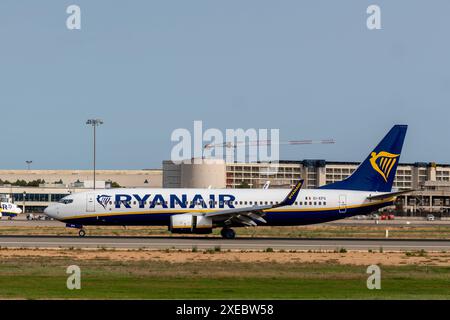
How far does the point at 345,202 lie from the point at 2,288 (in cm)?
4199

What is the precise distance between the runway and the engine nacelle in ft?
2.79

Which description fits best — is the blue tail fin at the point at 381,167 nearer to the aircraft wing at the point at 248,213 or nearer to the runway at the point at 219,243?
the aircraft wing at the point at 248,213

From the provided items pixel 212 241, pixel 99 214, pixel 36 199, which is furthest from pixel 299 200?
pixel 36 199

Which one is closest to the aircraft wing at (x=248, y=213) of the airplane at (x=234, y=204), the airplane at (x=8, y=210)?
the airplane at (x=234, y=204)

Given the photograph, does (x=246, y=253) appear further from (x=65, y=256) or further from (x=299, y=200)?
(x=299, y=200)

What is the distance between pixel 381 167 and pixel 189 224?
17.3 metres

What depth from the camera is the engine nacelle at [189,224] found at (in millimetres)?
65875

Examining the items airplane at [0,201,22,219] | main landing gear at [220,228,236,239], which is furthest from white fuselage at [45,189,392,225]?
airplane at [0,201,22,219]

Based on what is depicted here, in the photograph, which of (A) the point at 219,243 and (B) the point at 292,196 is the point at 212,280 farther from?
(B) the point at 292,196

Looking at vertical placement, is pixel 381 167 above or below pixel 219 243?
above

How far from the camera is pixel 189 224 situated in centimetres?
6600

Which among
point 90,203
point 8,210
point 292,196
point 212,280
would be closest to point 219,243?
point 292,196

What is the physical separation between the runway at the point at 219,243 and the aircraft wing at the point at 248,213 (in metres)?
1.91
